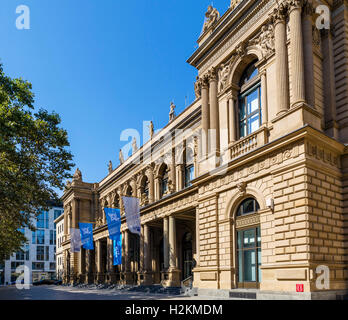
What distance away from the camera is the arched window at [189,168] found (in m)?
30.8

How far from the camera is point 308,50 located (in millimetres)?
17766

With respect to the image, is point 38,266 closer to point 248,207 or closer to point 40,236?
point 40,236

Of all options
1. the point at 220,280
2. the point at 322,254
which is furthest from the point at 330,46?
the point at 220,280

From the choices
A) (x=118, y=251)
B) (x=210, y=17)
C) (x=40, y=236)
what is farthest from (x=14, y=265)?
(x=210, y=17)

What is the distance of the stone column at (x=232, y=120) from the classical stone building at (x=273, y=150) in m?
0.06

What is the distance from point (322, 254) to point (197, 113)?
16.4 meters

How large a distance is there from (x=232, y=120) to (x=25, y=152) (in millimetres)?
13227

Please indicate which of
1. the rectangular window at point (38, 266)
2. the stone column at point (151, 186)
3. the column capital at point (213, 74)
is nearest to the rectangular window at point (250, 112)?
the column capital at point (213, 74)

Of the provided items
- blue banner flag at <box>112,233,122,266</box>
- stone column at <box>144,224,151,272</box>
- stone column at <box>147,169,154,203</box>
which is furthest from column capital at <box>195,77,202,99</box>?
blue banner flag at <box>112,233,122,266</box>

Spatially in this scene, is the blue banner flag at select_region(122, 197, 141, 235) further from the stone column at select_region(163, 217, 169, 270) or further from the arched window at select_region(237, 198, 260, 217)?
the arched window at select_region(237, 198, 260, 217)
